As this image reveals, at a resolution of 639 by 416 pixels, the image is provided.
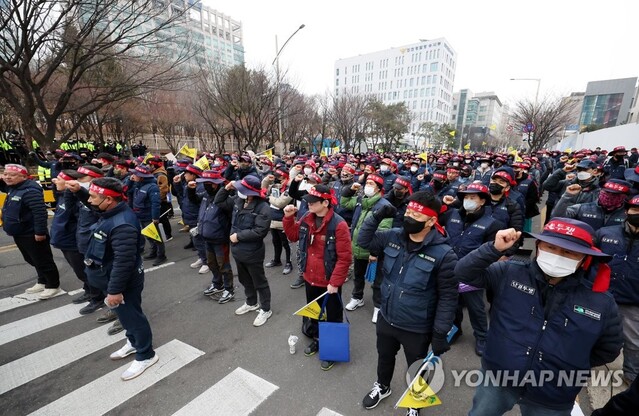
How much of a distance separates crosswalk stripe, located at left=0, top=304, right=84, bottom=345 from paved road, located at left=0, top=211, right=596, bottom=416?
15mm

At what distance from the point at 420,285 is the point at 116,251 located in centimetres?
323

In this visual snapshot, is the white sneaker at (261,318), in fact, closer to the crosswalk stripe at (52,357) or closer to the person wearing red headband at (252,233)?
the person wearing red headband at (252,233)

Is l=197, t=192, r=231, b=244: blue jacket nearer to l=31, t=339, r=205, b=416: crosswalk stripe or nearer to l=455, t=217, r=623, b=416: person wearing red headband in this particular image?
l=31, t=339, r=205, b=416: crosswalk stripe

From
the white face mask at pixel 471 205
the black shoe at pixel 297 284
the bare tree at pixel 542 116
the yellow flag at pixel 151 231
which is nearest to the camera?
the white face mask at pixel 471 205

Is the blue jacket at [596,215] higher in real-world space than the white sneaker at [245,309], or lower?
higher

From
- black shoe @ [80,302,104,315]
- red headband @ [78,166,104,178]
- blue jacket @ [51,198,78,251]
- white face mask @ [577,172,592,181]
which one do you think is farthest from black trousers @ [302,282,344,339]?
white face mask @ [577,172,592,181]

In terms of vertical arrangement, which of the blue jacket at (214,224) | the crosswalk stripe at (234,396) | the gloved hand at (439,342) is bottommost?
the crosswalk stripe at (234,396)

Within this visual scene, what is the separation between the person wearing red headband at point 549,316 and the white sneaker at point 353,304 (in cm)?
283

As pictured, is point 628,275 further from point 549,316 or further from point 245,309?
point 245,309

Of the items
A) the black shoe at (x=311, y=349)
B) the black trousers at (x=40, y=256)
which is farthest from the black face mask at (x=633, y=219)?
the black trousers at (x=40, y=256)

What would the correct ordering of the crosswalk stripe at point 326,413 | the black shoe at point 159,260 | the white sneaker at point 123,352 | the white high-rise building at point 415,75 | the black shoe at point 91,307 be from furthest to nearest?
the white high-rise building at point 415,75, the black shoe at point 159,260, the black shoe at point 91,307, the white sneaker at point 123,352, the crosswalk stripe at point 326,413

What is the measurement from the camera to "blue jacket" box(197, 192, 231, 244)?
4.83 metres

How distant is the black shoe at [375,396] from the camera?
301 cm

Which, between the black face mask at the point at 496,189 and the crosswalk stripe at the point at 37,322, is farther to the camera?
the black face mask at the point at 496,189
